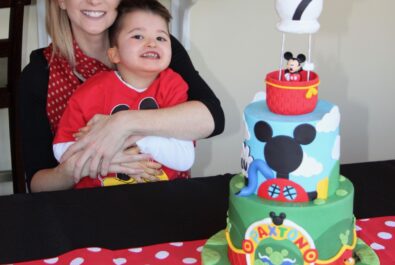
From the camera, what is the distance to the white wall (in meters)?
2.53

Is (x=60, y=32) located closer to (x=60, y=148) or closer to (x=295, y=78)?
(x=60, y=148)

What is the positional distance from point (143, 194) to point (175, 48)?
593 mm

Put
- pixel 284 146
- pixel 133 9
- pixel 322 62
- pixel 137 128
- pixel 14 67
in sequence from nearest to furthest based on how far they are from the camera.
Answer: pixel 284 146 → pixel 137 128 → pixel 133 9 → pixel 14 67 → pixel 322 62

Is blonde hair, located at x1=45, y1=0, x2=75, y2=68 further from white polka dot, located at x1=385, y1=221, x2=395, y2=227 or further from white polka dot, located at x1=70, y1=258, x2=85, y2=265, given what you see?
white polka dot, located at x1=385, y1=221, x2=395, y2=227

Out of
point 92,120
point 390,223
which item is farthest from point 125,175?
point 390,223

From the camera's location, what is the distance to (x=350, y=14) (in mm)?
2656

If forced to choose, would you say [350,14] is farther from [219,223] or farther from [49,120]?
[219,223]

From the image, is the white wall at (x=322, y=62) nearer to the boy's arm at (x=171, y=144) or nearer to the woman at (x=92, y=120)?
the woman at (x=92, y=120)

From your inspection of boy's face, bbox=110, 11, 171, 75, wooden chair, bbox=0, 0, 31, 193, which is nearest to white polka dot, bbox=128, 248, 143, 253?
boy's face, bbox=110, 11, 171, 75

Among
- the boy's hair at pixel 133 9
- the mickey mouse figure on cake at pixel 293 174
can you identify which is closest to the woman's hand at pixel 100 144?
the boy's hair at pixel 133 9

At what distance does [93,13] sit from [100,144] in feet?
1.16

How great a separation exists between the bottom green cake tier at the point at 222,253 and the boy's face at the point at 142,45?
21.0 inches

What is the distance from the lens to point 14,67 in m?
2.04

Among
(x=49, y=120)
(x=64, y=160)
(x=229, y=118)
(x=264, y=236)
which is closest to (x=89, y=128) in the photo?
(x=64, y=160)
